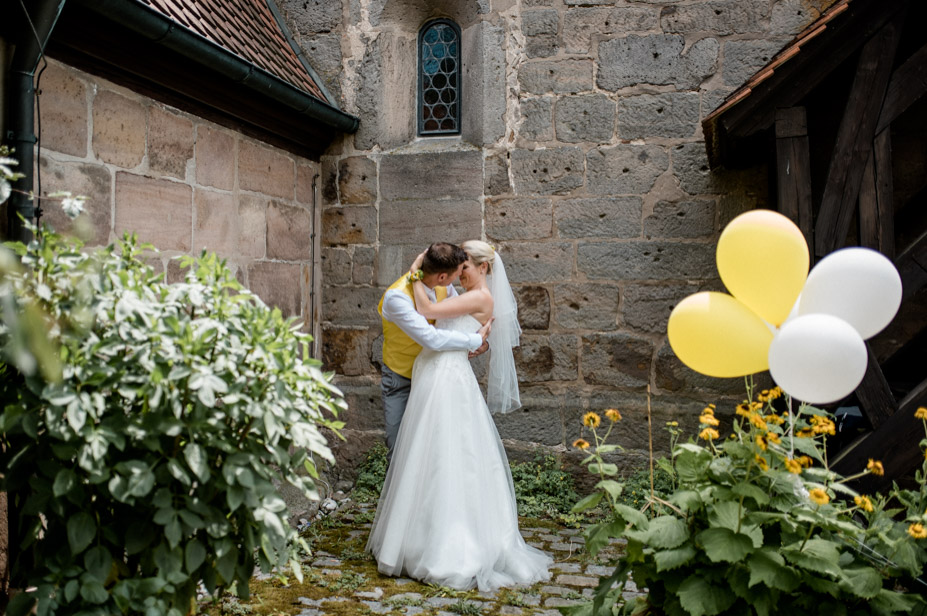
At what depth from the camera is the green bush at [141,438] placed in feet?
7.23

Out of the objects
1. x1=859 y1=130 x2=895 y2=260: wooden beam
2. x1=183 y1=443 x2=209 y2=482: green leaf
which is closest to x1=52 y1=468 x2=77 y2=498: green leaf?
x1=183 y1=443 x2=209 y2=482: green leaf

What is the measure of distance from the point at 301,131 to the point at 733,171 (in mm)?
3210

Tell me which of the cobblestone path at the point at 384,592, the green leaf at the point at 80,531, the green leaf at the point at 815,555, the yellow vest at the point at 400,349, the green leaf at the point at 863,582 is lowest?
the cobblestone path at the point at 384,592

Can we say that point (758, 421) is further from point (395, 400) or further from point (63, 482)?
point (395, 400)

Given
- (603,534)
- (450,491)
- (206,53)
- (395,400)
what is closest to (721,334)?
(603,534)

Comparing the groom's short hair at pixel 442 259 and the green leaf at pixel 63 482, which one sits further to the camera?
the groom's short hair at pixel 442 259

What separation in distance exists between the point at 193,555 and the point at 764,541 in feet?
6.01

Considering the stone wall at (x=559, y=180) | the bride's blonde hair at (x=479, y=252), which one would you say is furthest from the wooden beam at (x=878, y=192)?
the bride's blonde hair at (x=479, y=252)

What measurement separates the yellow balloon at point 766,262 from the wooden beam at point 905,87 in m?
1.88

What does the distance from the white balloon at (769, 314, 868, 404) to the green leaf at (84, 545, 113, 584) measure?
220cm

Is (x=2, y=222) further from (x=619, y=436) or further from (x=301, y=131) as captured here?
(x=619, y=436)

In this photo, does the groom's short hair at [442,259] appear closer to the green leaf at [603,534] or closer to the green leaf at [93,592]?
the green leaf at [603,534]

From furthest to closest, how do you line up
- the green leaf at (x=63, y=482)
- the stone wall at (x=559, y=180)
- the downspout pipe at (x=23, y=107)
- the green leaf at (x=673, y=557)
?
1. the stone wall at (x=559, y=180)
2. the downspout pipe at (x=23, y=107)
3. the green leaf at (x=673, y=557)
4. the green leaf at (x=63, y=482)

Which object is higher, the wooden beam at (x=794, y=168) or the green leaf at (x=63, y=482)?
the wooden beam at (x=794, y=168)
